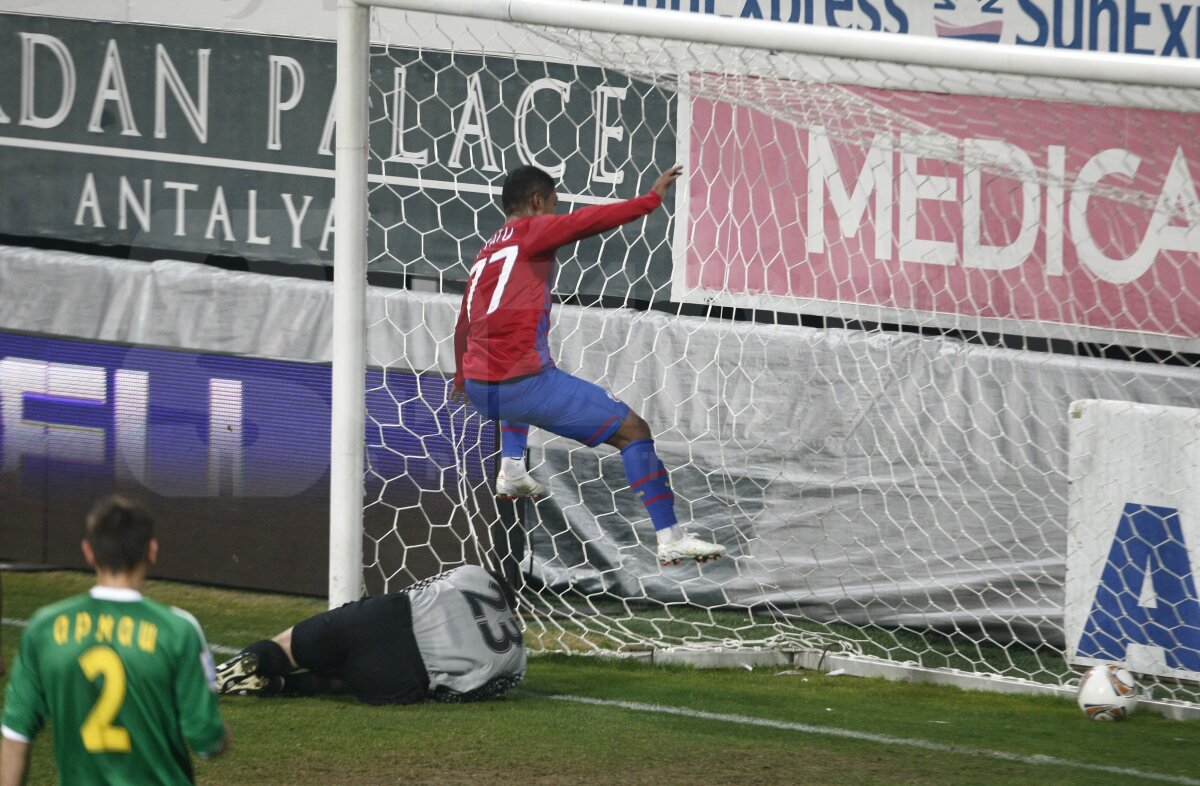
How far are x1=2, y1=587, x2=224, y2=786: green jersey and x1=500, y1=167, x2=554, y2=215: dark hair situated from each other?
9.97 feet

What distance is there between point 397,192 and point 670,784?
13.0 ft

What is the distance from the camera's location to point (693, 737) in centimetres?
505

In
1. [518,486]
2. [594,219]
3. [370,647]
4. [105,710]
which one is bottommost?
[370,647]

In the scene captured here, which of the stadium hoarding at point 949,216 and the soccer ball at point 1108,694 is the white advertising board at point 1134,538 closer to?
the soccer ball at point 1108,694

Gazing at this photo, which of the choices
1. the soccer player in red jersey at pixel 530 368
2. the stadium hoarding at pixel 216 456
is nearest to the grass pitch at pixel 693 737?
the soccer player in red jersey at pixel 530 368

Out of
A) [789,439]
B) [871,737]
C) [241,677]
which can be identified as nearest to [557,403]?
[241,677]

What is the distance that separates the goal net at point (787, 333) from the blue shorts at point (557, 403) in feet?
3.75

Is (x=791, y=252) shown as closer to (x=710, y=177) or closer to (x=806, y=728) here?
(x=710, y=177)

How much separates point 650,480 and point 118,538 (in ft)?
9.61

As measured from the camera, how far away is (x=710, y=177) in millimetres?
7219

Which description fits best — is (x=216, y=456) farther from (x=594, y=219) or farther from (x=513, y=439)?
(x=594, y=219)

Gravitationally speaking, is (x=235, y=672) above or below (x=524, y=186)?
below

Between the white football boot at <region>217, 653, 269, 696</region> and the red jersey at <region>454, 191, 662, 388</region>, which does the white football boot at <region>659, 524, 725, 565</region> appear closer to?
the red jersey at <region>454, 191, 662, 388</region>

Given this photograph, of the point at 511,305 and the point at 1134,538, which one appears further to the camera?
the point at 1134,538
